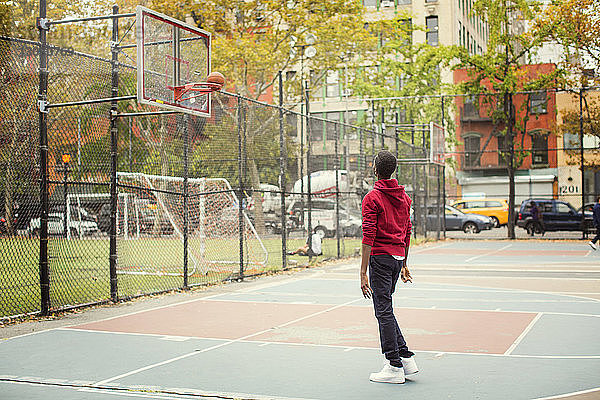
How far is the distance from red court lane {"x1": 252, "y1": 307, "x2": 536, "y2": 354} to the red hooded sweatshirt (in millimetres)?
1970

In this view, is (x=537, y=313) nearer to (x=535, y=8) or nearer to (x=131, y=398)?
(x=131, y=398)

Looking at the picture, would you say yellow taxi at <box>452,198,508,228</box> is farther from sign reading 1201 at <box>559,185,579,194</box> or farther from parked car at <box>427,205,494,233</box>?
sign reading 1201 at <box>559,185,579,194</box>

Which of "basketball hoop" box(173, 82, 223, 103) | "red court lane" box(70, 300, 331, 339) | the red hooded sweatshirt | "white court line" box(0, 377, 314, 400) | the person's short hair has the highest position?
"basketball hoop" box(173, 82, 223, 103)

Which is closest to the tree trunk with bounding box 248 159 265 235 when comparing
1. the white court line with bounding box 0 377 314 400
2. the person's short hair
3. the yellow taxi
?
the person's short hair

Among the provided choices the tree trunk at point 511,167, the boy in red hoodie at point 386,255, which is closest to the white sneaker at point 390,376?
the boy in red hoodie at point 386,255

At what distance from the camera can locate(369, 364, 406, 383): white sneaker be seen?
22.0ft

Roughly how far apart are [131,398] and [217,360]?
5.17 feet

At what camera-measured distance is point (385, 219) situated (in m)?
6.81

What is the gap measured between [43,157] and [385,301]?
5921mm

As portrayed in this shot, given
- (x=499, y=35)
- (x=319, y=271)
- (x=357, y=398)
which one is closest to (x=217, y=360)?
(x=357, y=398)

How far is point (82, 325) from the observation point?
10.1 meters

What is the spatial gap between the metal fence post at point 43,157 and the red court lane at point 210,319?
3.38 ft

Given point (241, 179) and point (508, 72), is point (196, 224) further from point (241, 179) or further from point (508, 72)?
point (508, 72)

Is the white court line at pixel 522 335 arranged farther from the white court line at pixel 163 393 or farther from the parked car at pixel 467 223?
the parked car at pixel 467 223
